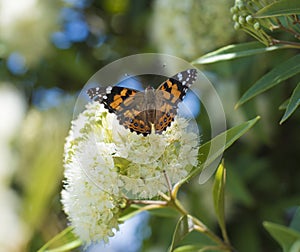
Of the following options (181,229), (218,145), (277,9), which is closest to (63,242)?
(181,229)

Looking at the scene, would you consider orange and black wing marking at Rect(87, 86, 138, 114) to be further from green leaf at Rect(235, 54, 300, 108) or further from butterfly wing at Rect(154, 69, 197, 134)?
green leaf at Rect(235, 54, 300, 108)

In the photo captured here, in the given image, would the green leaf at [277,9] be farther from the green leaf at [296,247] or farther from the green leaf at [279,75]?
the green leaf at [296,247]

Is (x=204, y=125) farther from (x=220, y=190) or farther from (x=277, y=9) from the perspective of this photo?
(x=277, y=9)

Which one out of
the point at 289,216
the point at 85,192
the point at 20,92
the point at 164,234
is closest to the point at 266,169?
the point at 289,216

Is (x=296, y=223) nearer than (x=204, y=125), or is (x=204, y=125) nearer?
(x=296, y=223)

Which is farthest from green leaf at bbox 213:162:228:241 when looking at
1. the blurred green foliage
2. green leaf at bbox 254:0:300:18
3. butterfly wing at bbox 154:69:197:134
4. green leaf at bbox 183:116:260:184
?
the blurred green foliage

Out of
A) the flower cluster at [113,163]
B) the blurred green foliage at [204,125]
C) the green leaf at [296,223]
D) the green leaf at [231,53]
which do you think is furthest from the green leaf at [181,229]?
the blurred green foliage at [204,125]

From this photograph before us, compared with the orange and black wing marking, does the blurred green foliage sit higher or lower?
lower
